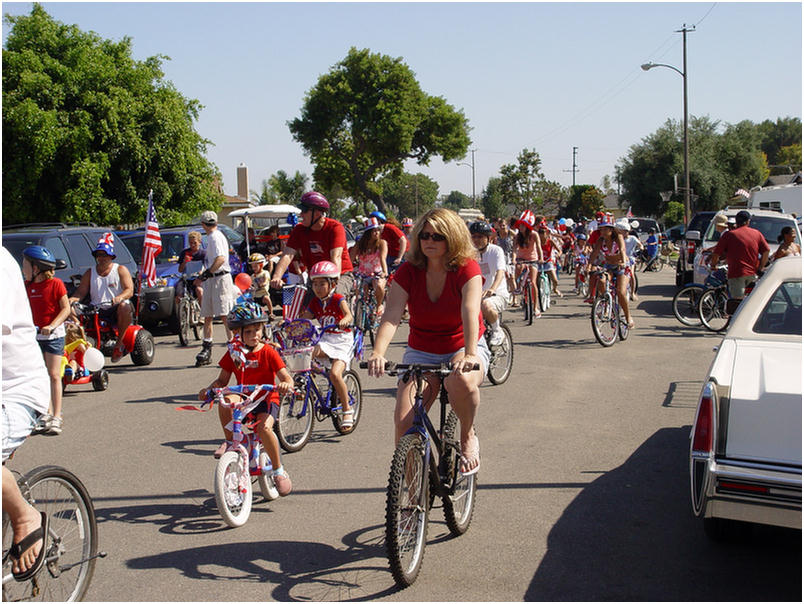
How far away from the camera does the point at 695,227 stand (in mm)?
24781

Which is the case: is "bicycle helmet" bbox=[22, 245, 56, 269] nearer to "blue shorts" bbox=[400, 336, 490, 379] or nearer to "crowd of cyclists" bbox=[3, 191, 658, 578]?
"crowd of cyclists" bbox=[3, 191, 658, 578]

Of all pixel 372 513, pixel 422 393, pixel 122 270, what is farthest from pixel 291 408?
pixel 122 270

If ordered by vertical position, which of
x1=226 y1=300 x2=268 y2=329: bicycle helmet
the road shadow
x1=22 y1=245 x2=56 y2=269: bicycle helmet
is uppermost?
x1=22 y1=245 x2=56 y2=269: bicycle helmet

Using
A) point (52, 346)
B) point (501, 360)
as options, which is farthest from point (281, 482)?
point (501, 360)

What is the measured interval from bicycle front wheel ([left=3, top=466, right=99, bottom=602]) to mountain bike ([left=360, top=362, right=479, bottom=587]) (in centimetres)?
153

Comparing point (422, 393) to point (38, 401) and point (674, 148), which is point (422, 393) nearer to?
point (38, 401)

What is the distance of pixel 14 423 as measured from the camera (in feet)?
12.2

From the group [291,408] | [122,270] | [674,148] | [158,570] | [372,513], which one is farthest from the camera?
[674,148]

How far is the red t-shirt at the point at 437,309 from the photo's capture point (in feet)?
16.4

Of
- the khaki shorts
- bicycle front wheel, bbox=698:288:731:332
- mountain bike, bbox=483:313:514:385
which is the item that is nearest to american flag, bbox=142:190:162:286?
the khaki shorts

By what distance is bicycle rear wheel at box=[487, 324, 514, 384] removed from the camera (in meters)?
10.1

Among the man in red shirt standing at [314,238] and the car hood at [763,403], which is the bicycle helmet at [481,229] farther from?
the car hood at [763,403]

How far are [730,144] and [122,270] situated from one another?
61312mm

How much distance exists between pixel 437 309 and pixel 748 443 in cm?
183
